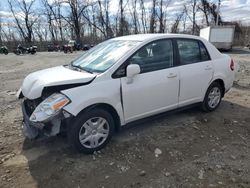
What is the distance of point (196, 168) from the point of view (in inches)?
122

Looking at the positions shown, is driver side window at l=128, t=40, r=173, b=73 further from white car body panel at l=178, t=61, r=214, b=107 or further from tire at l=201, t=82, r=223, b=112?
tire at l=201, t=82, r=223, b=112

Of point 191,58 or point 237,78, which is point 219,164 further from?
point 237,78

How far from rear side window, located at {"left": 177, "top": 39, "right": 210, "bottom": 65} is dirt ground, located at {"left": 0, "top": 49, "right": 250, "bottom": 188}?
3.89ft

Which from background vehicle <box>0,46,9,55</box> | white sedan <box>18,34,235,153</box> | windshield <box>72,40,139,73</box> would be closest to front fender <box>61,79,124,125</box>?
white sedan <box>18,34,235,153</box>

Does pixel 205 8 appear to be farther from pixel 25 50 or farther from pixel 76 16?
pixel 25 50

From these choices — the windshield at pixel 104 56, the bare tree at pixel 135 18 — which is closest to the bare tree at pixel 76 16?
the bare tree at pixel 135 18

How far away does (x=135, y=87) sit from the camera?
11.8ft

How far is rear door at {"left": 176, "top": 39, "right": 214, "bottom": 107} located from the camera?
13.9 feet

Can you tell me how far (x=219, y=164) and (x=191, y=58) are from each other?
2037 mm

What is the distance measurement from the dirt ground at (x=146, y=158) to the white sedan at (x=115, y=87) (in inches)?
14.1

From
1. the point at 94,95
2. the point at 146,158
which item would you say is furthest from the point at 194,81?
the point at 94,95

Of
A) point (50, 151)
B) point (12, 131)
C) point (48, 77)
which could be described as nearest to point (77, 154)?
point (50, 151)

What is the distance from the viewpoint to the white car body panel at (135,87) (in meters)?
3.23

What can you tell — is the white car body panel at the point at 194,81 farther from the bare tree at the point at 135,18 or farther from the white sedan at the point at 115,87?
the bare tree at the point at 135,18
